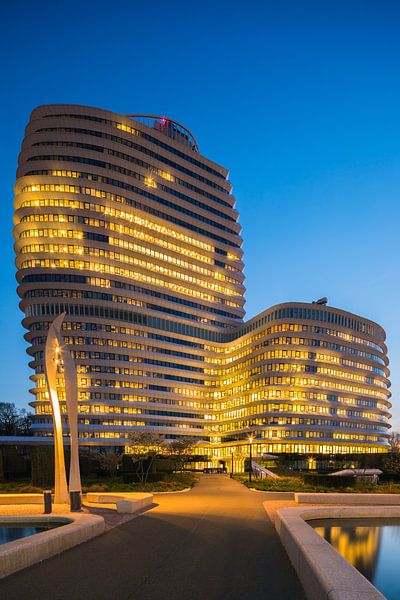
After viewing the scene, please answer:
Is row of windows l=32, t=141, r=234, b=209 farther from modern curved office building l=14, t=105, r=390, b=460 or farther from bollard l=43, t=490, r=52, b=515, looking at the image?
bollard l=43, t=490, r=52, b=515

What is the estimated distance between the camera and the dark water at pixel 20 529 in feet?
63.6

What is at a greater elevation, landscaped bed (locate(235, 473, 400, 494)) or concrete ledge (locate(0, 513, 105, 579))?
concrete ledge (locate(0, 513, 105, 579))

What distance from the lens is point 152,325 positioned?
Result: 122000 mm

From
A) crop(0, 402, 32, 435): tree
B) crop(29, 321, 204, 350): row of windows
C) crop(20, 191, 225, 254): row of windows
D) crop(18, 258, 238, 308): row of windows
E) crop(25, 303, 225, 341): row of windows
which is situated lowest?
crop(0, 402, 32, 435): tree

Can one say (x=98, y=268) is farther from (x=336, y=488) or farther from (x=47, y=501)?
(x=47, y=501)

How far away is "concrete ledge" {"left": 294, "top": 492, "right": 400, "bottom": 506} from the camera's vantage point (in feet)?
92.2

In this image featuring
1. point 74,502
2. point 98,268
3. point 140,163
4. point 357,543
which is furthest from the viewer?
point 140,163

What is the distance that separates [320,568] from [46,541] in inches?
336

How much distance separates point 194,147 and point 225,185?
17.1m

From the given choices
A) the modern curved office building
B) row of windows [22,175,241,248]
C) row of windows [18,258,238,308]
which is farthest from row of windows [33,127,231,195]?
row of windows [18,258,238,308]

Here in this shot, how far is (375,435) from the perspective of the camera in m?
124

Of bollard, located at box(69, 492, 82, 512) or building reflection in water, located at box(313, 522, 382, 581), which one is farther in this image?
bollard, located at box(69, 492, 82, 512)

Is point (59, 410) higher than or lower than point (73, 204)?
lower

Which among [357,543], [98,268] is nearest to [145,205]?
[98,268]
